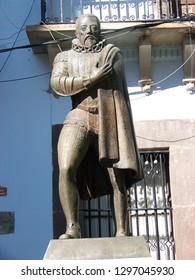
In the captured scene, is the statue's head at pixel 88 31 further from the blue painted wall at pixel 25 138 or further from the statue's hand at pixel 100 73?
the blue painted wall at pixel 25 138

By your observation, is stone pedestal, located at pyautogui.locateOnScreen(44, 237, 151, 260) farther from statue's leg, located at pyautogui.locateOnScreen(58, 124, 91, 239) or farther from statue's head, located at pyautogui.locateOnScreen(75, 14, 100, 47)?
statue's head, located at pyautogui.locateOnScreen(75, 14, 100, 47)

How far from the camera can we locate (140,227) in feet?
29.2

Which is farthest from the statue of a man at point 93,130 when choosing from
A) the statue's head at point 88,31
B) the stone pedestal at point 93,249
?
the stone pedestal at point 93,249

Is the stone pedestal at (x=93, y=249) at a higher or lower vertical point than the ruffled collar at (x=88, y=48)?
lower

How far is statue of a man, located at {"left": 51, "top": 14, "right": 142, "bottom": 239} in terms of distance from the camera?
485cm

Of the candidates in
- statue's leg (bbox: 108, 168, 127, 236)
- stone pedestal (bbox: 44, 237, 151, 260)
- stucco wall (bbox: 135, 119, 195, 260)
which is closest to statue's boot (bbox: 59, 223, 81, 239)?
stone pedestal (bbox: 44, 237, 151, 260)

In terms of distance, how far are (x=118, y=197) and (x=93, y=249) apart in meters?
0.58

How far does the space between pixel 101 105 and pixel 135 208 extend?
13.4 feet

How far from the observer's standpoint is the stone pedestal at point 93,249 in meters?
4.48

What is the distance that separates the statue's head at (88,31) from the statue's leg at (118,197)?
3.52ft

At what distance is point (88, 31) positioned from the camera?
16.9ft
